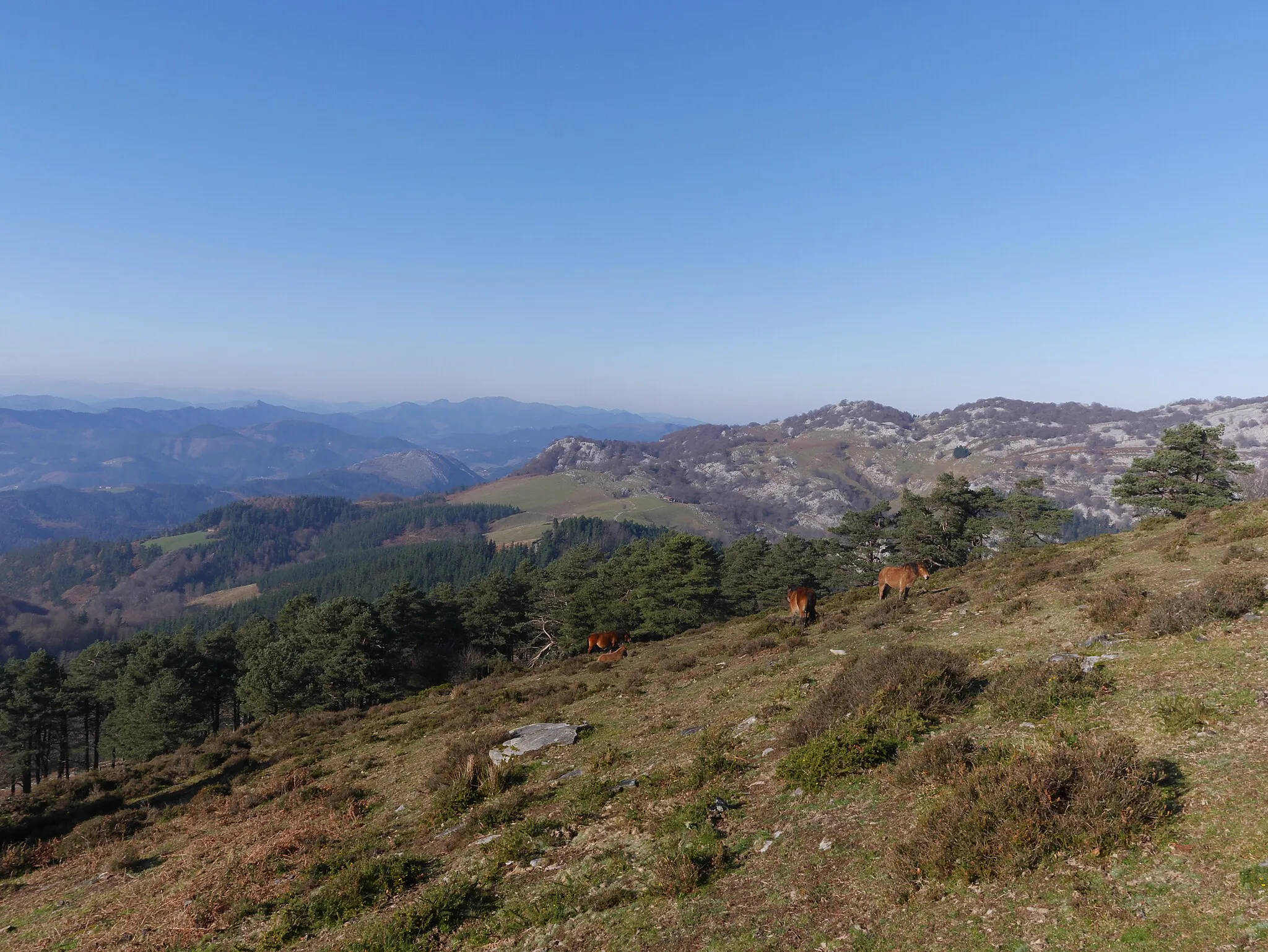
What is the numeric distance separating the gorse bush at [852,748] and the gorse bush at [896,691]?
0.34 meters

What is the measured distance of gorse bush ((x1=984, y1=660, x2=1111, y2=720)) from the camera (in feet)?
33.4

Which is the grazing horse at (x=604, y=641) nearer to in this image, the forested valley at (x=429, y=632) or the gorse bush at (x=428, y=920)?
the forested valley at (x=429, y=632)

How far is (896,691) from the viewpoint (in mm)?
11555

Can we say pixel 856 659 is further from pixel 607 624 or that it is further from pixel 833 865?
pixel 607 624

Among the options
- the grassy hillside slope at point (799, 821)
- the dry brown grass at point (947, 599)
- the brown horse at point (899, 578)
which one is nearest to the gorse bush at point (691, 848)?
the grassy hillside slope at point (799, 821)

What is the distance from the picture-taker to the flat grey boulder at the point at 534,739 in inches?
622

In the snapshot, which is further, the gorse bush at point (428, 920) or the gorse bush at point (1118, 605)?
the gorse bush at point (1118, 605)

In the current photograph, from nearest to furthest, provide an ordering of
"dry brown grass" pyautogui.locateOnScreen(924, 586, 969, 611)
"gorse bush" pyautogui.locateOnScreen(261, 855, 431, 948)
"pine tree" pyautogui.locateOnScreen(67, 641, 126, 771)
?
"gorse bush" pyautogui.locateOnScreen(261, 855, 431, 948) → "dry brown grass" pyautogui.locateOnScreen(924, 586, 969, 611) → "pine tree" pyautogui.locateOnScreen(67, 641, 126, 771)

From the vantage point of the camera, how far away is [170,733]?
44.8 m

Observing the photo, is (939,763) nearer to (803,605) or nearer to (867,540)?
Answer: (803,605)

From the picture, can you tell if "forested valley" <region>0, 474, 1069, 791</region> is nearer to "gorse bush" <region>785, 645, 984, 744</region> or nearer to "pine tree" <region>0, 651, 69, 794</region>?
"pine tree" <region>0, 651, 69, 794</region>

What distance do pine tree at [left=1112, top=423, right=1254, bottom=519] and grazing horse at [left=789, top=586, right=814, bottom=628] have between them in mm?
39964

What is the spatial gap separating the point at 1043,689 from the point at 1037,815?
14.5 feet

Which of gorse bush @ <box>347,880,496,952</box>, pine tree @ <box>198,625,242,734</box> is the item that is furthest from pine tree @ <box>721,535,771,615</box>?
gorse bush @ <box>347,880,496,952</box>
